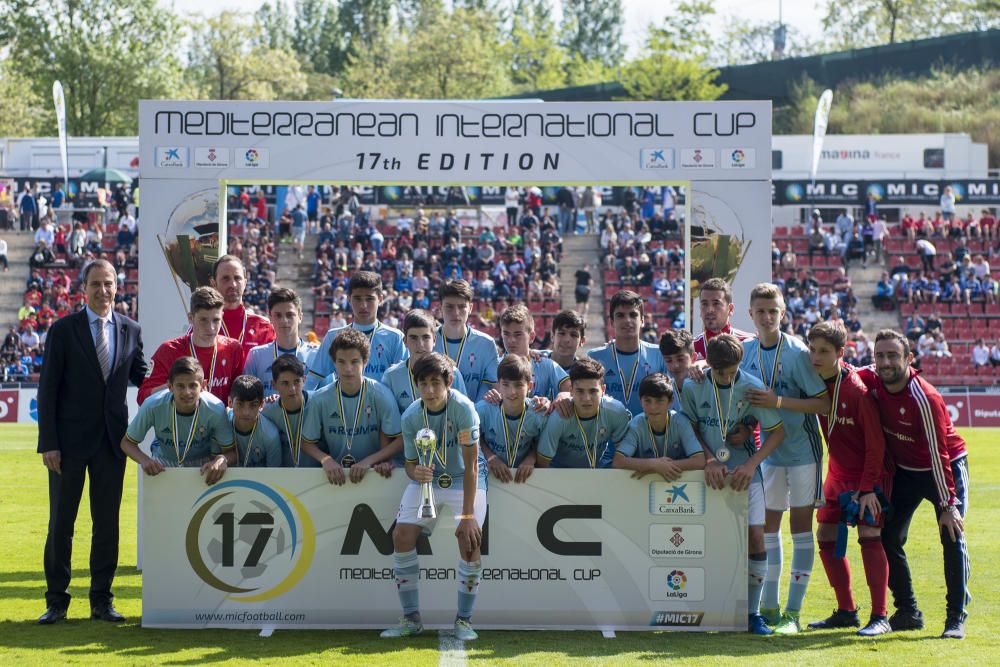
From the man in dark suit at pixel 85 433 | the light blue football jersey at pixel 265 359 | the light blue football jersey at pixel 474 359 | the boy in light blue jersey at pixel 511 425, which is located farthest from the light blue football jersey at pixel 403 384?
the man in dark suit at pixel 85 433

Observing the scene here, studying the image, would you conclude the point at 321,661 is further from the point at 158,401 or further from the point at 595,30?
the point at 595,30

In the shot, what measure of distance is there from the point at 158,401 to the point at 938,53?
62746 millimetres

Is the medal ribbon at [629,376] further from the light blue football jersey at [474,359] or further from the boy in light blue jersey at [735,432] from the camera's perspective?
the light blue football jersey at [474,359]

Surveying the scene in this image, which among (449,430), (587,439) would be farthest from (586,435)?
(449,430)

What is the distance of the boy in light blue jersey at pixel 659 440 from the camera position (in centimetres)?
697

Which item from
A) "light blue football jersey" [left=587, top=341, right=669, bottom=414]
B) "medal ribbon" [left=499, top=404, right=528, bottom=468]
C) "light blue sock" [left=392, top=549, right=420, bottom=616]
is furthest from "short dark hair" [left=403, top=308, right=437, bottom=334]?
"light blue sock" [left=392, top=549, right=420, bottom=616]

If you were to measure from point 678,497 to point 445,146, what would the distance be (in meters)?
3.67

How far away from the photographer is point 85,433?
7.38 meters

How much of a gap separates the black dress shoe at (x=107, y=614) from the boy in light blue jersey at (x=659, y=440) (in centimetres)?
321

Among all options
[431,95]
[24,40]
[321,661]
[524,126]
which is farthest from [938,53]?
[321,661]

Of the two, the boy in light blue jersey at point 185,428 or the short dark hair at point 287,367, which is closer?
the boy in light blue jersey at point 185,428

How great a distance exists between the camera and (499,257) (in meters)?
35.6

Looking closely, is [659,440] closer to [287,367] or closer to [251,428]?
[287,367]

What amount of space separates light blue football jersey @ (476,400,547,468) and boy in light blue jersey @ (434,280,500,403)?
63cm
